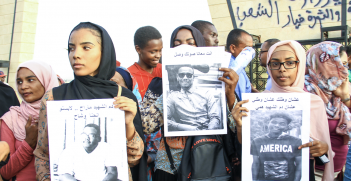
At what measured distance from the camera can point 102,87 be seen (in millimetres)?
1604

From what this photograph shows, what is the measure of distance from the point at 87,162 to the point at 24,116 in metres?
0.90

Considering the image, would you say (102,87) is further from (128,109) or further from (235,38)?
(235,38)

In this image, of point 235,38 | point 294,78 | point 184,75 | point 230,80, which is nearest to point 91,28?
point 184,75

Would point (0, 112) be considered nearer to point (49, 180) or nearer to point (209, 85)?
point (49, 180)

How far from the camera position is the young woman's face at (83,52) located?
4.94 feet

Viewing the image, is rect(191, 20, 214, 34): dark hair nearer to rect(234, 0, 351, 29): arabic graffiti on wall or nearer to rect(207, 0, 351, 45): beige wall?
rect(207, 0, 351, 45): beige wall

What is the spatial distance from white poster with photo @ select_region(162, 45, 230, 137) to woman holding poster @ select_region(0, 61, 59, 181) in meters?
0.97

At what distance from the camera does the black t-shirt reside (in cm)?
155

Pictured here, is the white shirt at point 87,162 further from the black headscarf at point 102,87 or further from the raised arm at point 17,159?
the raised arm at point 17,159

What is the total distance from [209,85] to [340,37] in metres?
6.22

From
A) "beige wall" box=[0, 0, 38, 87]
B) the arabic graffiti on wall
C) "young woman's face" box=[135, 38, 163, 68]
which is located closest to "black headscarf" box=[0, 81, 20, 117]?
"young woman's face" box=[135, 38, 163, 68]

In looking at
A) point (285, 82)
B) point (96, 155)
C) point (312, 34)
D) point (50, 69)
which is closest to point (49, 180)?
point (96, 155)

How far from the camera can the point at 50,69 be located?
211 centimetres

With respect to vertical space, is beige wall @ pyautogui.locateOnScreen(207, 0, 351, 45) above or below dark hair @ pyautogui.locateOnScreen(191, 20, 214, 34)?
above
